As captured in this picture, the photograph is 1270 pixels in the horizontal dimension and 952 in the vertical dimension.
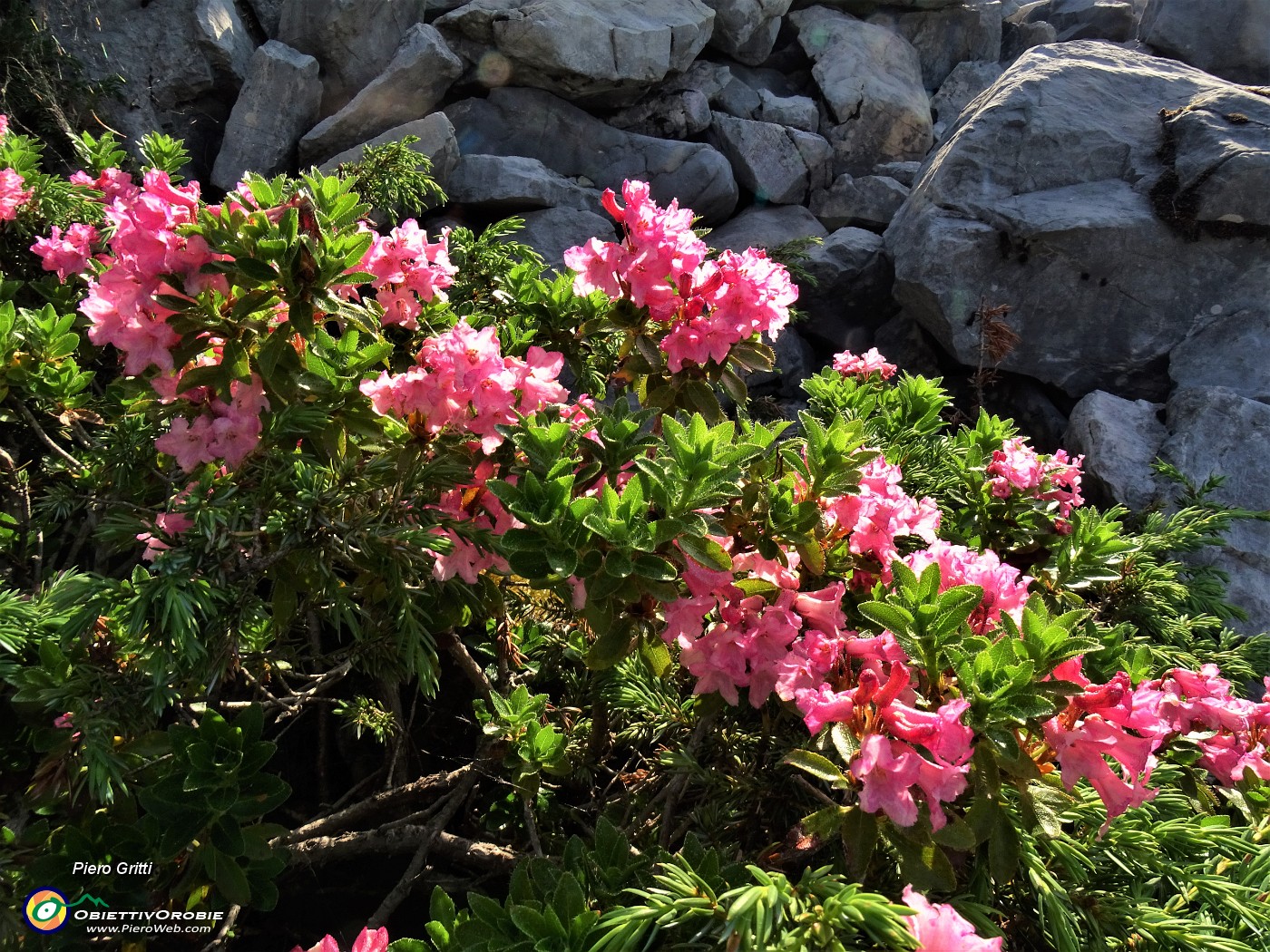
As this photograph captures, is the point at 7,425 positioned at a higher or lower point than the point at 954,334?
Result: higher

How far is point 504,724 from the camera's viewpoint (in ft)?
4.76

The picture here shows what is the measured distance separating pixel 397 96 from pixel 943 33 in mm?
7460

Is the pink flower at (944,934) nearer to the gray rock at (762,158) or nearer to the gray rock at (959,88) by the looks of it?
the gray rock at (762,158)

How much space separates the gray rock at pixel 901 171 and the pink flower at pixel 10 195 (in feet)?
26.5

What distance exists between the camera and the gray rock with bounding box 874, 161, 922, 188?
864 cm

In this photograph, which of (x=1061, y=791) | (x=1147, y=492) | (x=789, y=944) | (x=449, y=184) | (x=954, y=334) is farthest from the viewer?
(x=449, y=184)

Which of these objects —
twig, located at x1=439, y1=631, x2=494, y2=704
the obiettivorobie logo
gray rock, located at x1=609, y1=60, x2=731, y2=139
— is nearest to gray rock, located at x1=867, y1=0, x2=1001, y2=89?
gray rock, located at x1=609, y1=60, x2=731, y2=139

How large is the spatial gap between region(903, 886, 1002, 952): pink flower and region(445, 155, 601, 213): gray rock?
22.0 feet

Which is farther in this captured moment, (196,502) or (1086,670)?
(1086,670)

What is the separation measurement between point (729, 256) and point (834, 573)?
65cm

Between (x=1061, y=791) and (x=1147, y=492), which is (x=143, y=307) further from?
(x=1147, y=492)

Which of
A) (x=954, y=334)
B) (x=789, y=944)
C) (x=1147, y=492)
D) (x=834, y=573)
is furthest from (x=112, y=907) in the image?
(x=954, y=334)

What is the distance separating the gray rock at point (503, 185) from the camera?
675cm

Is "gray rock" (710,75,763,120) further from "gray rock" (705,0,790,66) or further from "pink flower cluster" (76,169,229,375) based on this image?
"pink flower cluster" (76,169,229,375)
